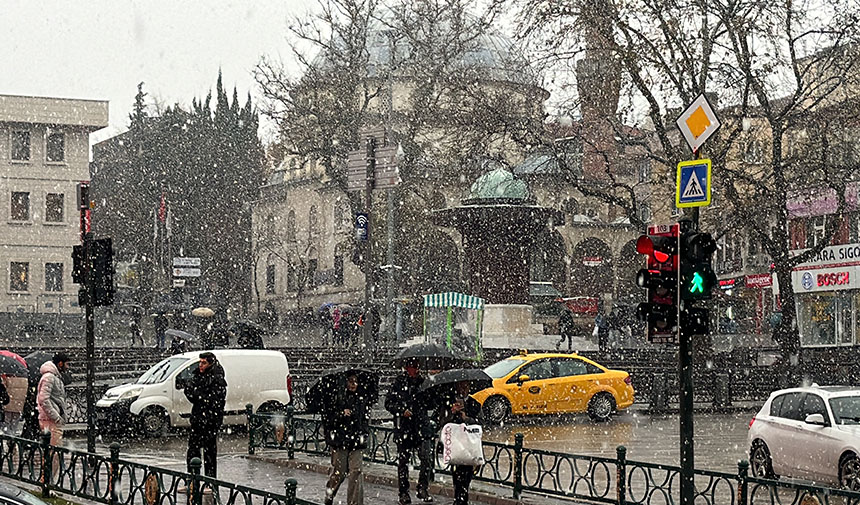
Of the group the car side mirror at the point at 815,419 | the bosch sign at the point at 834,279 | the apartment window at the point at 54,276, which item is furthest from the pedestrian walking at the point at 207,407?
the apartment window at the point at 54,276

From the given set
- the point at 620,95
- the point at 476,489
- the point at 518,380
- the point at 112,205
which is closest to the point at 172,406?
the point at 518,380

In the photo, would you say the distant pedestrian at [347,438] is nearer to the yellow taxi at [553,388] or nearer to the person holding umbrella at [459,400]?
the person holding umbrella at [459,400]

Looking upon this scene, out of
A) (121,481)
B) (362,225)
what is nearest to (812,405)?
(121,481)

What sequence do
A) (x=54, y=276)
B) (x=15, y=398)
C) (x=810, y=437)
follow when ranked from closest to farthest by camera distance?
(x=810, y=437), (x=15, y=398), (x=54, y=276)

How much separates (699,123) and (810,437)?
4921 millimetres

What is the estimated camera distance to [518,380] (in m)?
27.3

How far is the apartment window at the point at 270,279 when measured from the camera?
9369 centimetres

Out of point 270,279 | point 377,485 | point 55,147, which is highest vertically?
point 55,147

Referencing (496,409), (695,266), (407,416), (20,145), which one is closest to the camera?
(695,266)

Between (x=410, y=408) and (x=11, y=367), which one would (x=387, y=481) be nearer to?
(x=410, y=408)

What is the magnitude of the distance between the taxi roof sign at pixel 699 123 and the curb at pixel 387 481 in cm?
421

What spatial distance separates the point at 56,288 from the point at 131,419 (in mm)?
45479

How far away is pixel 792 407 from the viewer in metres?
17.2

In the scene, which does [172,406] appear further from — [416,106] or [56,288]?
[56,288]
